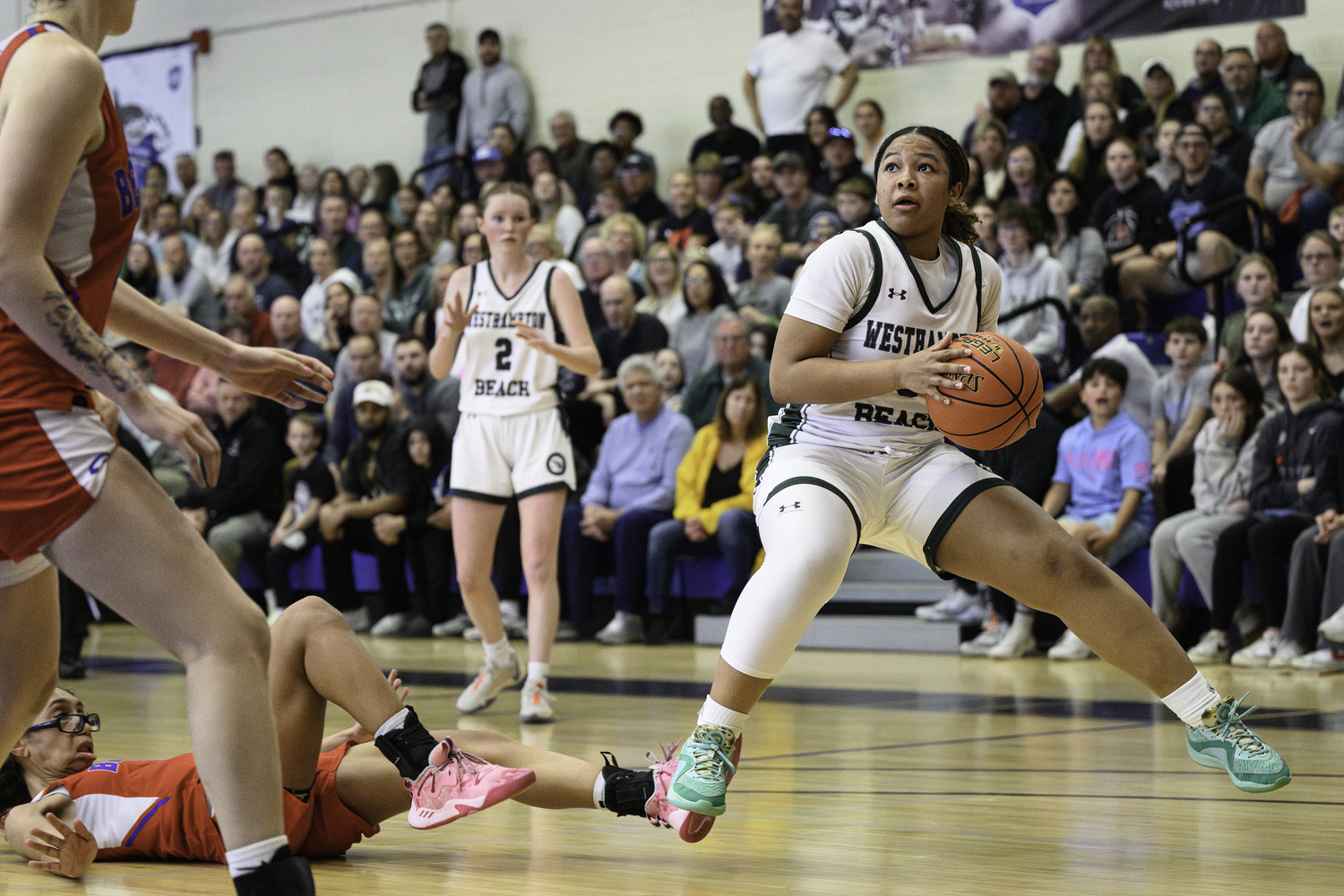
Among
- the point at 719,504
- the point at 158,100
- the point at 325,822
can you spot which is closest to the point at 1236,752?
the point at 325,822

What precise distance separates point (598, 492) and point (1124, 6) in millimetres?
6147

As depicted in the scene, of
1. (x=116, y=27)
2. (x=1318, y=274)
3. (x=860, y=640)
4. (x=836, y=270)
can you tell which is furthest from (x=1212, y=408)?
(x=116, y=27)

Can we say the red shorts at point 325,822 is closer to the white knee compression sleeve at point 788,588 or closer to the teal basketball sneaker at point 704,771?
the teal basketball sneaker at point 704,771

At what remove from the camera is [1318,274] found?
8.66 meters

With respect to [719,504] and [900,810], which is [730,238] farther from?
[900,810]

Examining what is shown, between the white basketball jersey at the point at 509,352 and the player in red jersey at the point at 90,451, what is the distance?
3698mm

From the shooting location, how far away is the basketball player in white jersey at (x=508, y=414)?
5973mm

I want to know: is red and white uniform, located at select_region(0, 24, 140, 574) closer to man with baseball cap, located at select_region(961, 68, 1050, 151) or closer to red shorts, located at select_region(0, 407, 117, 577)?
red shorts, located at select_region(0, 407, 117, 577)

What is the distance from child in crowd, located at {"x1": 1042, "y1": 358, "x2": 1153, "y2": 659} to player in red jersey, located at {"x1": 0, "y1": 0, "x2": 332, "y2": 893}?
21.3 feet

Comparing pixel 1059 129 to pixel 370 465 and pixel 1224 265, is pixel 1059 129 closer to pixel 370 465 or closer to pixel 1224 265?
pixel 1224 265

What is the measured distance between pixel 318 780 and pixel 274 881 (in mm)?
960

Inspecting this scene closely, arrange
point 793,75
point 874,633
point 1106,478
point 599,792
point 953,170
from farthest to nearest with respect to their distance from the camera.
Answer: point 793,75, point 874,633, point 1106,478, point 953,170, point 599,792

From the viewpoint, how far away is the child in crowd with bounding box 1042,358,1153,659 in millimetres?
8266

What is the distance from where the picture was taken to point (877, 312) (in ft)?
11.7
